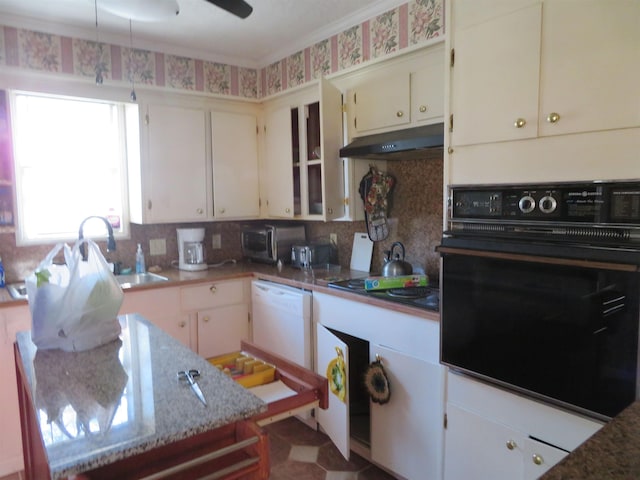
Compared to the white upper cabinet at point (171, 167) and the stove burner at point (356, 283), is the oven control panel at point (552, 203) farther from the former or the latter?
the white upper cabinet at point (171, 167)

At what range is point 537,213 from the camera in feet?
4.95

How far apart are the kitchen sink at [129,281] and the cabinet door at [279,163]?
94 centimetres

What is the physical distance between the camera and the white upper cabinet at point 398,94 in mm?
2215

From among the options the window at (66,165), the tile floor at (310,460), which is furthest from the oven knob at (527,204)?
the window at (66,165)

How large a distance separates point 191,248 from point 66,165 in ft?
3.20

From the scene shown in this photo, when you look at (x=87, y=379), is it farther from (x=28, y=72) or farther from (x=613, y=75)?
(x=28, y=72)

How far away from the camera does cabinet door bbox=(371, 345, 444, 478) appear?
195cm

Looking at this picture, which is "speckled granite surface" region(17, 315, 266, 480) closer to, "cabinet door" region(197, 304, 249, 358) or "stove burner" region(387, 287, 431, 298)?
"stove burner" region(387, 287, 431, 298)

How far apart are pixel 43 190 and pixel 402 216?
2.31 meters

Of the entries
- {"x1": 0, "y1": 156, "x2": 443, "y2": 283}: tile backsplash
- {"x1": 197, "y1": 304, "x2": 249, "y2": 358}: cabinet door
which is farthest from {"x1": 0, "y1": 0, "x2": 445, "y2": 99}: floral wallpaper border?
{"x1": 197, "y1": 304, "x2": 249, "y2": 358}: cabinet door

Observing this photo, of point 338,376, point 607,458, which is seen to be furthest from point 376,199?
point 607,458

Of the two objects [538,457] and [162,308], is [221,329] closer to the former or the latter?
[162,308]

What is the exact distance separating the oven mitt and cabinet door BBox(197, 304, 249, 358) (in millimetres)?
1083

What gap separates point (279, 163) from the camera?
10.6 ft
